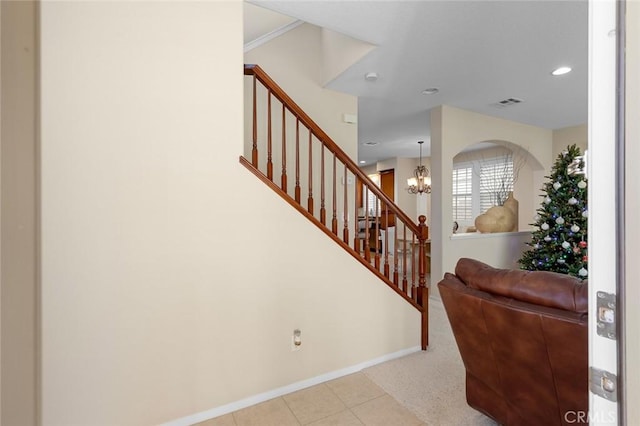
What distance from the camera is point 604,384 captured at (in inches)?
21.6

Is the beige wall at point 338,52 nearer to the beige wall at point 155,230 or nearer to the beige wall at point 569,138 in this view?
the beige wall at point 155,230

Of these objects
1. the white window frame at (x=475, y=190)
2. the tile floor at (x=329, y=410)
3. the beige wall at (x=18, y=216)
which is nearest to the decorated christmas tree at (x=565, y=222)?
the tile floor at (x=329, y=410)

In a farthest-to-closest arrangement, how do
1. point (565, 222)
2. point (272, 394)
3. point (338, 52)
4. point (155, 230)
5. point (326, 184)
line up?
point (326, 184) → point (565, 222) → point (338, 52) → point (272, 394) → point (155, 230)

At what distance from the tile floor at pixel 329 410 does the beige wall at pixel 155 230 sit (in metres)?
0.11

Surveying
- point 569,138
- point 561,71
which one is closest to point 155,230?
point 561,71

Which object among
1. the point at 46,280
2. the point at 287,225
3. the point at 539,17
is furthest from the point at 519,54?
the point at 46,280

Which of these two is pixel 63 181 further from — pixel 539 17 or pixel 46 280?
pixel 539 17

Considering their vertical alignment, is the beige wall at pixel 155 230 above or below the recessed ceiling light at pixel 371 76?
below

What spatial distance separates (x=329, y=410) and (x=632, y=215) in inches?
74.7

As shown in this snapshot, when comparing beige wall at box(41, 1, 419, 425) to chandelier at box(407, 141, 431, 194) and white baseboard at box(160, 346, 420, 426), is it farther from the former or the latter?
chandelier at box(407, 141, 431, 194)

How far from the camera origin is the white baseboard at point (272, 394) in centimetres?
179

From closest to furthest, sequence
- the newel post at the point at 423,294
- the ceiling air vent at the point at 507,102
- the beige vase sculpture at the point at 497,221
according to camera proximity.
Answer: the newel post at the point at 423,294, the ceiling air vent at the point at 507,102, the beige vase sculpture at the point at 497,221

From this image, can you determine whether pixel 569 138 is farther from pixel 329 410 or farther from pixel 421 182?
pixel 329 410

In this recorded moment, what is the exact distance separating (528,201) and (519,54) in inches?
159
